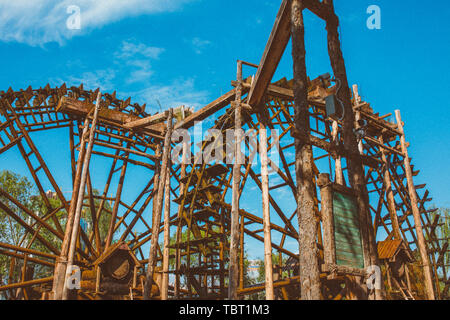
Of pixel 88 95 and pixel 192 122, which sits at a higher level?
pixel 88 95

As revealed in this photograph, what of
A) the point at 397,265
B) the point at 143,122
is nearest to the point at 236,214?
the point at 143,122

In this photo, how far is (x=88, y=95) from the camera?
15922 mm

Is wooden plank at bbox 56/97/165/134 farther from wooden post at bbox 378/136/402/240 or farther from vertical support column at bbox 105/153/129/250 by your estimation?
wooden post at bbox 378/136/402/240

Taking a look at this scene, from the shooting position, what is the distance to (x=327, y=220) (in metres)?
5.80

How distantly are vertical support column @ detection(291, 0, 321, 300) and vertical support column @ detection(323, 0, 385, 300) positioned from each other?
65 centimetres

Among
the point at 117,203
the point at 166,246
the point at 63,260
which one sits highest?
the point at 117,203

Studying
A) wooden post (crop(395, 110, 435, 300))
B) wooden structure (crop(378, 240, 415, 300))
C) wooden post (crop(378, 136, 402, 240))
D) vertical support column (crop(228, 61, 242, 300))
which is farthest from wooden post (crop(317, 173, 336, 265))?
wooden post (crop(395, 110, 435, 300))

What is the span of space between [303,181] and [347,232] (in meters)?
1.08

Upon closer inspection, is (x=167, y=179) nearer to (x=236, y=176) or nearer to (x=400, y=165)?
(x=236, y=176)

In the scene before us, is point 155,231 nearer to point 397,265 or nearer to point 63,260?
point 63,260

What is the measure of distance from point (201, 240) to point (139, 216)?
463 centimetres

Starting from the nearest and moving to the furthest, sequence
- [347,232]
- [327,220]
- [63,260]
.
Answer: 1. [327,220]
2. [347,232]
3. [63,260]

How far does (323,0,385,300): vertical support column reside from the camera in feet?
19.9
